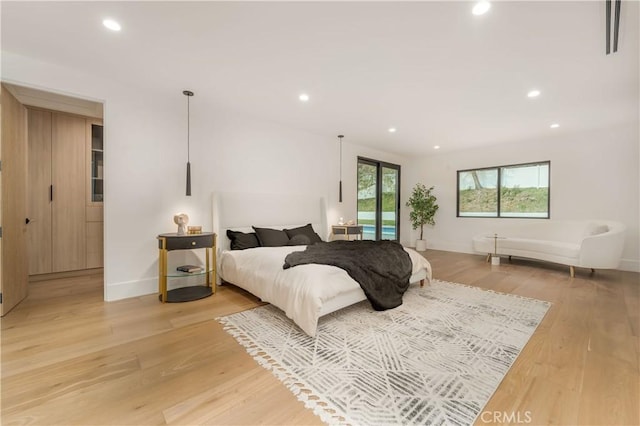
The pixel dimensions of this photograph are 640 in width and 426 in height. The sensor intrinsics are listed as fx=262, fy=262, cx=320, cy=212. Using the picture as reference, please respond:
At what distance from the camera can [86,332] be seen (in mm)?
2258

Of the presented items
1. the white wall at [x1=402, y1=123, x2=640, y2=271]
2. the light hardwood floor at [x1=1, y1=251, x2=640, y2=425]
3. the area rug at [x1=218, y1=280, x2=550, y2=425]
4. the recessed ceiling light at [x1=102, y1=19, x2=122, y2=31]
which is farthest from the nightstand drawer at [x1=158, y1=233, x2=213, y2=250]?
the white wall at [x1=402, y1=123, x2=640, y2=271]

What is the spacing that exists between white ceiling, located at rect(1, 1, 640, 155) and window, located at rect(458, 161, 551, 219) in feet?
5.80

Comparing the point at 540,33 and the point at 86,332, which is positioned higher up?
the point at 540,33

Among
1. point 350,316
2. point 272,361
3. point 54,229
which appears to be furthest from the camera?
point 54,229

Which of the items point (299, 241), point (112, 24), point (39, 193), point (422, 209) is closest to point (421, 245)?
point (422, 209)

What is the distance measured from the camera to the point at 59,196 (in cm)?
398

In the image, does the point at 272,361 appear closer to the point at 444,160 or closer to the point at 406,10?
the point at 406,10

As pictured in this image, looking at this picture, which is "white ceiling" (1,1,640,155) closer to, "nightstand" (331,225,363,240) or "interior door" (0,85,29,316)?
"interior door" (0,85,29,316)

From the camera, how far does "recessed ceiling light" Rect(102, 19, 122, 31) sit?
2104 millimetres

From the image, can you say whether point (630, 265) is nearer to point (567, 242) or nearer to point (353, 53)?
point (567, 242)

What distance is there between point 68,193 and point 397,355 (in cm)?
512

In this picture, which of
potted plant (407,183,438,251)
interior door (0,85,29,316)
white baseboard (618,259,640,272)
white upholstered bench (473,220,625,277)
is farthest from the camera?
potted plant (407,183,438,251)

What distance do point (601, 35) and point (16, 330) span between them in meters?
5.63

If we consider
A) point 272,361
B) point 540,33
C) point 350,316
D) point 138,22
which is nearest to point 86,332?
point 272,361
